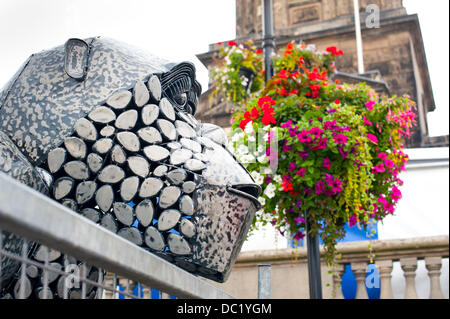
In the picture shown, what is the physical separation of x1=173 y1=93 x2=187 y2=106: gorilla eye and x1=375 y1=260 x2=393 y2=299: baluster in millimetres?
4050

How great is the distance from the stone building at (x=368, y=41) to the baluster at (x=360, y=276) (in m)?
8.63

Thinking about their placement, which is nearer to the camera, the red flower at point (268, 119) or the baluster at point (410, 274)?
the red flower at point (268, 119)

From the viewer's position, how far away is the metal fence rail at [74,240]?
78 centimetres

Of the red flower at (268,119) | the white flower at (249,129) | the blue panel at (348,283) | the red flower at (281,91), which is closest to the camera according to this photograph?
the white flower at (249,129)

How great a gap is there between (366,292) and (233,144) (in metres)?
2.01

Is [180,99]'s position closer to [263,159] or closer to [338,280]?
[263,159]

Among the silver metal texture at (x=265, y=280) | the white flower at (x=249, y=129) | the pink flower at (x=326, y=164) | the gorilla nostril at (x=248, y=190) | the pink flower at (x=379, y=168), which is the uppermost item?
the white flower at (x=249, y=129)

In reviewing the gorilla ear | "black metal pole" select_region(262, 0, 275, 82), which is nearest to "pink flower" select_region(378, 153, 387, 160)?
"black metal pole" select_region(262, 0, 275, 82)

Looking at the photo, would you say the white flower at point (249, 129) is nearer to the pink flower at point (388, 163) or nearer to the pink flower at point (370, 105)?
the pink flower at point (370, 105)

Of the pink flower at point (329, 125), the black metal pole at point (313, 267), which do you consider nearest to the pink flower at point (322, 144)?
the pink flower at point (329, 125)

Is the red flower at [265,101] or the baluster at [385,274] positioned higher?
the red flower at [265,101]

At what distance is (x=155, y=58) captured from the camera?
73.5 inches

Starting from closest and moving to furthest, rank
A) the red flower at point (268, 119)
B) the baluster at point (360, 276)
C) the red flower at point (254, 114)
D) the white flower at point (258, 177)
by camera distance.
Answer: the white flower at point (258, 177) → the red flower at point (268, 119) → the red flower at point (254, 114) → the baluster at point (360, 276)
